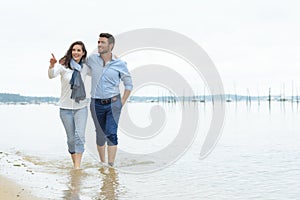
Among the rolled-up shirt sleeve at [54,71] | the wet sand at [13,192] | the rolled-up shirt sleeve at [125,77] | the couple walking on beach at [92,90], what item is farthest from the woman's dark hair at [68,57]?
the wet sand at [13,192]

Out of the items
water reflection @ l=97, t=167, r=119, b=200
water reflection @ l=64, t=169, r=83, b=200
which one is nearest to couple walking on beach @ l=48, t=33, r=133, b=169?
water reflection @ l=64, t=169, r=83, b=200

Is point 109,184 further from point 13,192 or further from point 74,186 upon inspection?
point 13,192

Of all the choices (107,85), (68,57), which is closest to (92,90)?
A: (107,85)

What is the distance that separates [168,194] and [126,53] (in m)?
3.79

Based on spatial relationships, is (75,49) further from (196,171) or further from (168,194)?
(196,171)

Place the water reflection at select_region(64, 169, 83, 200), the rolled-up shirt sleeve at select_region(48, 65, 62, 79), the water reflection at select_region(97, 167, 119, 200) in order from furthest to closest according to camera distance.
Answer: the rolled-up shirt sleeve at select_region(48, 65, 62, 79), the water reflection at select_region(97, 167, 119, 200), the water reflection at select_region(64, 169, 83, 200)

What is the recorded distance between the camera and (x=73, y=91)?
6.72 meters

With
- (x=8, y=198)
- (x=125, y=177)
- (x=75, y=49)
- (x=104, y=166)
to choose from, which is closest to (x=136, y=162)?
(x=104, y=166)

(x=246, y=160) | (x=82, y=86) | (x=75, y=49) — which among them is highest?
(x=75, y=49)

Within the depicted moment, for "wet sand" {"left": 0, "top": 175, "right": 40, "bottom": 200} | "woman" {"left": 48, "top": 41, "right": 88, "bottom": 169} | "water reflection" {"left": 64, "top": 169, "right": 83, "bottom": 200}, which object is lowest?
"water reflection" {"left": 64, "top": 169, "right": 83, "bottom": 200}

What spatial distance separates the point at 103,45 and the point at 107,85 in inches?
26.7

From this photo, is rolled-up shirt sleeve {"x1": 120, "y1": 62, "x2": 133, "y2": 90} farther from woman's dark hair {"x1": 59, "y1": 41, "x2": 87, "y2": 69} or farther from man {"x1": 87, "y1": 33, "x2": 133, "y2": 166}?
woman's dark hair {"x1": 59, "y1": 41, "x2": 87, "y2": 69}

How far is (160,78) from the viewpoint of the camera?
1040 centimetres

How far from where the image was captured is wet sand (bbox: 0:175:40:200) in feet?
15.7
